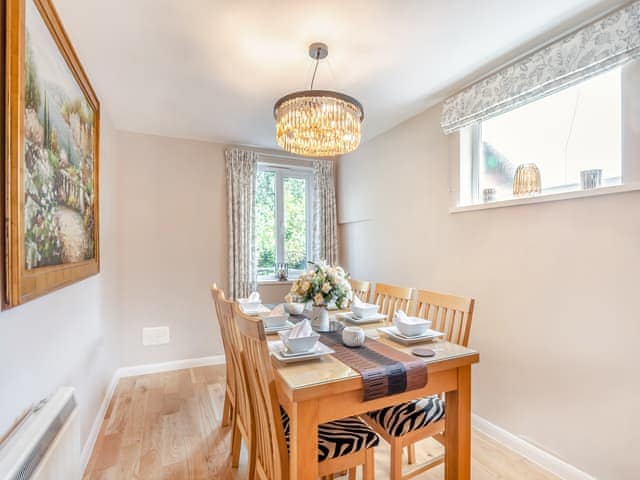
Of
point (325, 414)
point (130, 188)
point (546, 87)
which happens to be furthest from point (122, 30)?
point (546, 87)

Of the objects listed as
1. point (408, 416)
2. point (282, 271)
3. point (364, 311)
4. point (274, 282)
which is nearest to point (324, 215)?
point (282, 271)

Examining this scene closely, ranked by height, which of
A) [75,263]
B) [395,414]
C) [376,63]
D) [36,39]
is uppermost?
[376,63]

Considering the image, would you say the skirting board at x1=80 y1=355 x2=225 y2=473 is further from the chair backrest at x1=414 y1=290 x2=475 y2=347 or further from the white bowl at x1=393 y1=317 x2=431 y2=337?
the chair backrest at x1=414 y1=290 x2=475 y2=347

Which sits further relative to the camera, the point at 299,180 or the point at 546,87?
the point at 299,180

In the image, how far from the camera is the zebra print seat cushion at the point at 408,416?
146cm

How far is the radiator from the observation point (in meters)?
0.86

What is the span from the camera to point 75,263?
1663 mm

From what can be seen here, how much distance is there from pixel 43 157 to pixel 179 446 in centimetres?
185

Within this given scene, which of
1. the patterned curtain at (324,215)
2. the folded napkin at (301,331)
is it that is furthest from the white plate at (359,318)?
the patterned curtain at (324,215)

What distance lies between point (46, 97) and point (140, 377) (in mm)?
2719

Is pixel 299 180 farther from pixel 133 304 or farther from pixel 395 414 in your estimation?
pixel 395 414

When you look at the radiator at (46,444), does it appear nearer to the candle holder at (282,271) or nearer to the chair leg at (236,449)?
the chair leg at (236,449)

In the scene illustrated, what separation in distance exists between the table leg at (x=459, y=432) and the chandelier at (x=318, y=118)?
1.40 metres

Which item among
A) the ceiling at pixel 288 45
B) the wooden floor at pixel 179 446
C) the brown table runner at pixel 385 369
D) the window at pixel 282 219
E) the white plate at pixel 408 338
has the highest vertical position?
the ceiling at pixel 288 45
